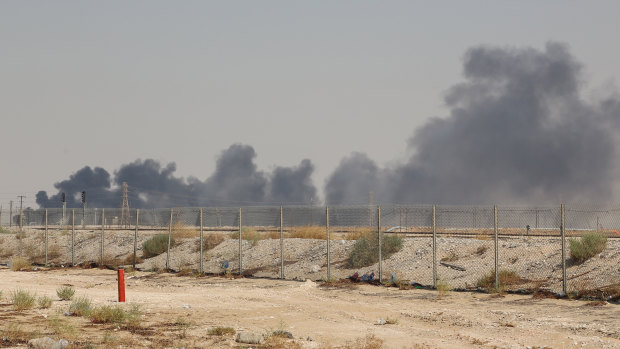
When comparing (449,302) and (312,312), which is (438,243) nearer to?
(449,302)

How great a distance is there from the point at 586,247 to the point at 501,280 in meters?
3.51

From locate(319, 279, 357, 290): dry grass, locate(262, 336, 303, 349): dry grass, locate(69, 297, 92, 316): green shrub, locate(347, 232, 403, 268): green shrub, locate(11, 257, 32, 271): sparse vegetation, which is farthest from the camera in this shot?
locate(11, 257, 32, 271): sparse vegetation

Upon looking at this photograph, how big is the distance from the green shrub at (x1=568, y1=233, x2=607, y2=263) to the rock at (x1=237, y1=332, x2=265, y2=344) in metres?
16.2

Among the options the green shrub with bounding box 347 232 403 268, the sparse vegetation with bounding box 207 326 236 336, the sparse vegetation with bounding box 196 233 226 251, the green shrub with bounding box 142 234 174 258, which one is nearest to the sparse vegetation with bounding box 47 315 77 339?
the sparse vegetation with bounding box 207 326 236 336

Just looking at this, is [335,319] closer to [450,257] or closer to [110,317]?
[110,317]

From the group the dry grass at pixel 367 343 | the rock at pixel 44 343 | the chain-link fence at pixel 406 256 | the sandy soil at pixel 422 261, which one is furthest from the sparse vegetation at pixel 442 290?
the rock at pixel 44 343

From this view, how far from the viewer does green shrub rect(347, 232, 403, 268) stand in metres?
32.3

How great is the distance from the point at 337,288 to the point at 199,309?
7.97 meters

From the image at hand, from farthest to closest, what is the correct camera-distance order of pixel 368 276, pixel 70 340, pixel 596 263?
pixel 368 276
pixel 596 263
pixel 70 340

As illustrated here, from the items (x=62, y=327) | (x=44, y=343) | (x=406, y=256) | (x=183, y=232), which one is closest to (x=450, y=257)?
(x=406, y=256)

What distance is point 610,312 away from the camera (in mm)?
20203

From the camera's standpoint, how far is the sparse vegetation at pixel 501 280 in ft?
84.8

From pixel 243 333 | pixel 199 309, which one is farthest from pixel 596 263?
pixel 243 333

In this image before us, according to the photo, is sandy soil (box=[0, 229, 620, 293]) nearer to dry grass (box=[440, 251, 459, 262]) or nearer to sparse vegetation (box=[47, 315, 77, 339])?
dry grass (box=[440, 251, 459, 262])
